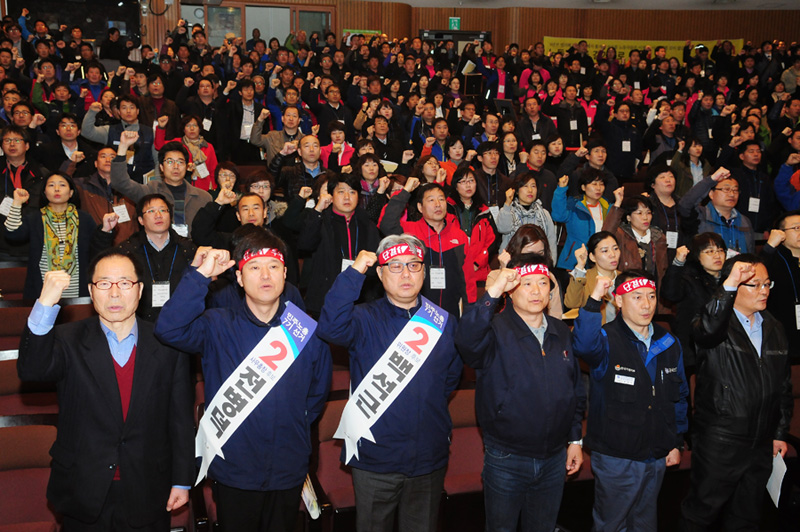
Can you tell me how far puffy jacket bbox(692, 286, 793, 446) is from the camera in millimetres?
2910

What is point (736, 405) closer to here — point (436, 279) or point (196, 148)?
point (436, 279)

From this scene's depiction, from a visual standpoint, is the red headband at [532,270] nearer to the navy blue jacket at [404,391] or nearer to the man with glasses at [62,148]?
the navy blue jacket at [404,391]

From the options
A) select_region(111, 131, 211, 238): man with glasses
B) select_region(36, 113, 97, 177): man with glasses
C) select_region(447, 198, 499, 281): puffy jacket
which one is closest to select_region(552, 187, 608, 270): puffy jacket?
select_region(447, 198, 499, 281): puffy jacket

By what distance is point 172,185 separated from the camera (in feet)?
15.5

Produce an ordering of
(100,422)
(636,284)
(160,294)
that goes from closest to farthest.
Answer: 1. (100,422)
2. (636,284)
3. (160,294)

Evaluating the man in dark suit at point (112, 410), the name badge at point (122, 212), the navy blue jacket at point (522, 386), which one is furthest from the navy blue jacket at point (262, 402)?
the name badge at point (122, 212)

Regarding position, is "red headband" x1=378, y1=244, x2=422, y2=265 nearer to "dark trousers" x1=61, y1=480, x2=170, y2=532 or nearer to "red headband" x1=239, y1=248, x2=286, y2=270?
"red headband" x1=239, y1=248, x2=286, y2=270

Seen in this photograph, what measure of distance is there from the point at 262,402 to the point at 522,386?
3.23ft

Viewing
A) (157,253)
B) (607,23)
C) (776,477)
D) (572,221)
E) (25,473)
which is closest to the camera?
(25,473)

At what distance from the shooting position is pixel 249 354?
2426mm

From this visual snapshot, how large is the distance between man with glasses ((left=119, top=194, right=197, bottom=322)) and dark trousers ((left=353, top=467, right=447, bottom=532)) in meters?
1.64

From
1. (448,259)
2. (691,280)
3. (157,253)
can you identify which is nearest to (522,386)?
(448,259)

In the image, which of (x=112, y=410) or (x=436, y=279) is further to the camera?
(x=436, y=279)

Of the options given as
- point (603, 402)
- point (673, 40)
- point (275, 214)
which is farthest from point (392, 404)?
point (673, 40)
